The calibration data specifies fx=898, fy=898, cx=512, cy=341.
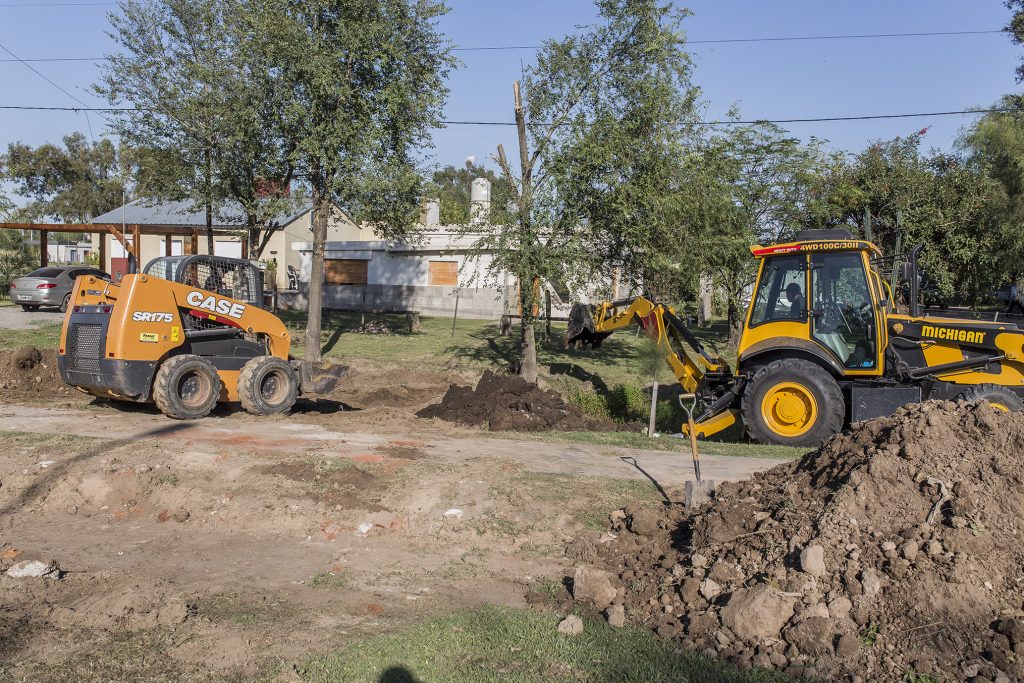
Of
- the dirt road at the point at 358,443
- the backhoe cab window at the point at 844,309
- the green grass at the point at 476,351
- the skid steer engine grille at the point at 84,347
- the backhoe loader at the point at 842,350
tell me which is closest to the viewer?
the dirt road at the point at 358,443

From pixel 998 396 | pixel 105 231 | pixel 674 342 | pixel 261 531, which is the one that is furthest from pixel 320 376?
pixel 105 231

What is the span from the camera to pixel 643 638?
592 cm

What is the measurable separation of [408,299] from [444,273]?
1.92m

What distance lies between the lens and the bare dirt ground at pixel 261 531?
5.79m

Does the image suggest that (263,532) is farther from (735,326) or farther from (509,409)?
(735,326)

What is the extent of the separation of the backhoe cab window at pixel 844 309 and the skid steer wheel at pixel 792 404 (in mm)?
413

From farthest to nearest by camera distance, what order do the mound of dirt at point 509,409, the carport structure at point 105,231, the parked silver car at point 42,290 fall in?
1. the carport structure at point 105,231
2. the parked silver car at point 42,290
3. the mound of dirt at point 509,409

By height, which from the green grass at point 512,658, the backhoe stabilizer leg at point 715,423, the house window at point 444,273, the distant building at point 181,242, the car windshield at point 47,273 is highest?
the distant building at point 181,242

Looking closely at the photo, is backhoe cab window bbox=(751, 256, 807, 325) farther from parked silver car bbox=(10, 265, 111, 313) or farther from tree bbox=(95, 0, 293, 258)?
parked silver car bbox=(10, 265, 111, 313)

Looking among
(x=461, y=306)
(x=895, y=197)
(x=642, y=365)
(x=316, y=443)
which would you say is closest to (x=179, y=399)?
(x=316, y=443)

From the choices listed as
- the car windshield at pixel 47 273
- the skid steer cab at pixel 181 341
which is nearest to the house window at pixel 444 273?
the car windshield at pixel 47 273

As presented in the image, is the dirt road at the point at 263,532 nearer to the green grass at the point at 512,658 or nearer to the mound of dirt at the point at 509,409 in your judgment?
the green grass at the point at 512,658

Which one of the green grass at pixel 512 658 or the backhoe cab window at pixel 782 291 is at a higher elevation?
the backhoe cab window at pixel 782 291

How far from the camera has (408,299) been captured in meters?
38.2
